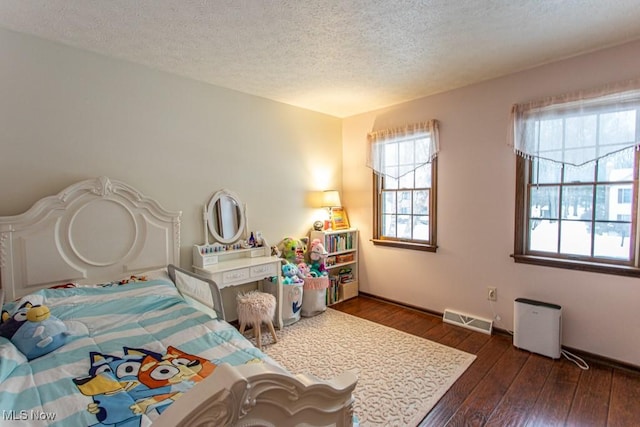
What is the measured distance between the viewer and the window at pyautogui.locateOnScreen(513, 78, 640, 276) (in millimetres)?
2328

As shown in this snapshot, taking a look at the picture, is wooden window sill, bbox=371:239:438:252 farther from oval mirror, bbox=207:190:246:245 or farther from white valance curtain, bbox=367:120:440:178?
oval mirror, bbox=207:190:246:245

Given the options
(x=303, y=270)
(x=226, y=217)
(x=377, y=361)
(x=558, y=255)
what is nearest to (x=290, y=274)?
(x=303, y=270)

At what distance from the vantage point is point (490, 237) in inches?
120

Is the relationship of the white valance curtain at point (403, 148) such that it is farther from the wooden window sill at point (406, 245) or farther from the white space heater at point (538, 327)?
the white space heater at point (538, 327)

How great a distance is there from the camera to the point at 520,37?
219 cm

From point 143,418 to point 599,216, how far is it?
10.7 ft

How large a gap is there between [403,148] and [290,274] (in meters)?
2.00

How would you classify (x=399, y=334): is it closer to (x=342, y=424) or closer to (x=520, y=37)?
(x=342, y=424)

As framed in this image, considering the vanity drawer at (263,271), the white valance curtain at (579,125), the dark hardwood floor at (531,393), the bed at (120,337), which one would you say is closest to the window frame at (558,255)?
the white valance curtain at (579,125)

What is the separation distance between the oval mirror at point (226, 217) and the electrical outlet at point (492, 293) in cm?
260

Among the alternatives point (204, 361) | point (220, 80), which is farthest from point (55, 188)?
point (204, 361)

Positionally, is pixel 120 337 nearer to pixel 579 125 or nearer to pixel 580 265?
pixel 580 265

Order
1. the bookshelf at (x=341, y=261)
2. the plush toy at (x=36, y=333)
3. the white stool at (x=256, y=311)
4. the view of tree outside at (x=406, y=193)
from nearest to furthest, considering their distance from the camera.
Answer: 1. the plush toy at (x=36, y=333)
2. the white stool at (x=256, y=311)
3. the view of tree outside at (x=406, y=193)
4. the bookshelf at (x=341, y=261)

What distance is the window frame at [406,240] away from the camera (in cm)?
345
